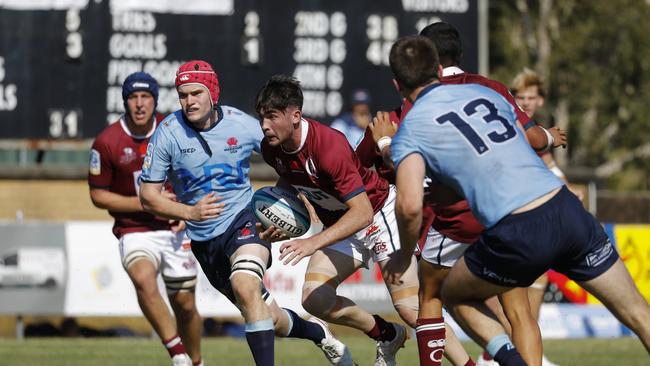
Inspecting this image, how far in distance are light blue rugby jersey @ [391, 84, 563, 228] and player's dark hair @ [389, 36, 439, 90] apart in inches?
6.2

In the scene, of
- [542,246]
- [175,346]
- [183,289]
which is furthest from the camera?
[183,289]

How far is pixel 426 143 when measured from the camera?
6.26 m

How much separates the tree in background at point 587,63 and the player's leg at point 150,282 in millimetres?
19434

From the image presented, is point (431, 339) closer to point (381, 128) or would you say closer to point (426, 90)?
point (381, 128)

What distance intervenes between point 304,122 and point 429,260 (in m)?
1.16

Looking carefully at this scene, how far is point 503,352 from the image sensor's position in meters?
6.39

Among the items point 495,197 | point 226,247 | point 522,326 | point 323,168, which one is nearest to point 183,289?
point 226,247

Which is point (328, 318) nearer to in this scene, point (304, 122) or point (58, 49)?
point (304, 122)

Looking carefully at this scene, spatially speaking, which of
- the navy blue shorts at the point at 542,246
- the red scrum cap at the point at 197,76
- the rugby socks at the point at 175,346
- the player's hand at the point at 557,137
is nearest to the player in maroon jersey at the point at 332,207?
the red scrum cap at the point at 197,76

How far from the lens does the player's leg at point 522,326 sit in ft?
24.9

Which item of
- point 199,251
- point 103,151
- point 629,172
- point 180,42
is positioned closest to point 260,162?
point 180,42

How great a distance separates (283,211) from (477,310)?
1862 millimetres

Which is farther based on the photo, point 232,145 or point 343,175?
point 232,145

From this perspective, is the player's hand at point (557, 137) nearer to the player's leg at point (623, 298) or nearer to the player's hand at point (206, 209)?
the player's leg at point (623, 298)
